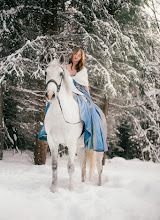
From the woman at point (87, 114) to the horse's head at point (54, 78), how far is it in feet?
2.36

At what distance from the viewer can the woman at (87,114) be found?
366cm

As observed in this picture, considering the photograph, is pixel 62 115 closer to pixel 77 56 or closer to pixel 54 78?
pixel 54 78

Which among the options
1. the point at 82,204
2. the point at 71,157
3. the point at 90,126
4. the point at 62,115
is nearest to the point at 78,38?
the point at 90,126

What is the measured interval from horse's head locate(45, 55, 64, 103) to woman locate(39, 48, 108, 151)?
2.36 ft

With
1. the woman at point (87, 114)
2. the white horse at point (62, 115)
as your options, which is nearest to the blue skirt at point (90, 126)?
the woman at point (87, 114)

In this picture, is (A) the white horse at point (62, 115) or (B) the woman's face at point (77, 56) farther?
(B) the woman's face at point (77, 56)

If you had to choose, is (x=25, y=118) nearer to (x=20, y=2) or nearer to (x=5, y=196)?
(x=20, y=2)

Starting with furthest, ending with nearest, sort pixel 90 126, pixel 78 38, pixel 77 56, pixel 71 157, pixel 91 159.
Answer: pixel 78 38
pixel 91 159
pixel 77 56
pixel 90 126
pixel 71 157

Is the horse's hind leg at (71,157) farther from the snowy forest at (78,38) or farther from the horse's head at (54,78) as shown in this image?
the snowy forest at (78,38)

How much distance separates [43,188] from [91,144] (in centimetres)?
115

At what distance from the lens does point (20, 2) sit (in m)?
6.50

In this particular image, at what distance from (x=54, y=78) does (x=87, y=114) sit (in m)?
1.07

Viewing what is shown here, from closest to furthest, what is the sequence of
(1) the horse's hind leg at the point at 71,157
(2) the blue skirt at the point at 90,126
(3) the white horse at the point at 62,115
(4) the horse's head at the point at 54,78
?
(4) the horse's head at the point at 54,78 < (3) the white horse at the point at 62,115 < (1) the horse's hind leg at the point at 71,157 < (2) the blue skirt at the point at 90,126

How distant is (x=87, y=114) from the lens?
374 cm
